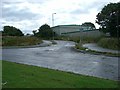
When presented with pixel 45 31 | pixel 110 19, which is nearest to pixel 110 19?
pixel 110 19

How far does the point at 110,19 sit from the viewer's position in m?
63.6

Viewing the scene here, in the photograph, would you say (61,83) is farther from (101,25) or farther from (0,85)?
(101,25)

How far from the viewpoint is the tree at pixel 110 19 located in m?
60.3

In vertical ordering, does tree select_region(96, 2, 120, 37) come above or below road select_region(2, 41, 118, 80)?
above

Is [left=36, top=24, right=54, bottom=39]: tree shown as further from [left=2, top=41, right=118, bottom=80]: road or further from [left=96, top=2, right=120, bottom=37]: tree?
[left=2, top=41, right=118, bottom=80]: road

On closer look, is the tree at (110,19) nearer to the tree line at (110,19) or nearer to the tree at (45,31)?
the tree line at (110,19)

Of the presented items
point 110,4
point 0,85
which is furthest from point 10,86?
point 110,4

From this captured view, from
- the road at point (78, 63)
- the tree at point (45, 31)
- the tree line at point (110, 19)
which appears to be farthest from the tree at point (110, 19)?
the road at point (78, 63)

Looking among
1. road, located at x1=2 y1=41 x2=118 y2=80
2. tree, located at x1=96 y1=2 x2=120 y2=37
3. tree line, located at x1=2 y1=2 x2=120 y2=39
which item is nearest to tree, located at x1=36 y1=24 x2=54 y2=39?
tree line, located at x1=2 y1=2 x2=120 y2=39

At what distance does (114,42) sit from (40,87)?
1491 inches

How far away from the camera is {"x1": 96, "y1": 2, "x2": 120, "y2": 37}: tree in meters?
60.3

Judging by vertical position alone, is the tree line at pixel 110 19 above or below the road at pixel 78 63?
above

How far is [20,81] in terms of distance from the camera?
829cm

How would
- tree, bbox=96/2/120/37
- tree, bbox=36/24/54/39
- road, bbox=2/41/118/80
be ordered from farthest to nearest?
tree, bbox=36/24/54/39
tree, bbox=96/2/120/37
road, bbox=2/41/118/80
